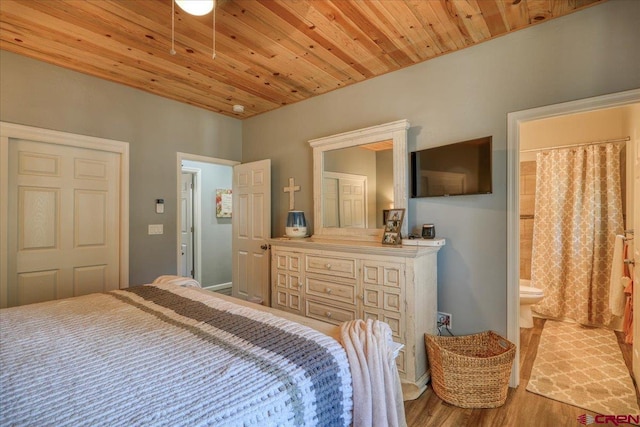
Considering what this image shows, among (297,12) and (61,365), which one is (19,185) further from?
(297,12)

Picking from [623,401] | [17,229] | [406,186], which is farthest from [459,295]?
[17,229]

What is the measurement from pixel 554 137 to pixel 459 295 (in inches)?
101

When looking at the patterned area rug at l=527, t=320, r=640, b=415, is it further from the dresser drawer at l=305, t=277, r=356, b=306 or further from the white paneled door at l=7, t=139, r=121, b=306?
the white paneled door at l=7, t=139, r=121, b=306

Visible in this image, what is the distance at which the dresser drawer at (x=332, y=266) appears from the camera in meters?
2.42

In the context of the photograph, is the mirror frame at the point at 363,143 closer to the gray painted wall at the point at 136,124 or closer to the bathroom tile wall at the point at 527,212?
the gray painted wall at the point at 136,124

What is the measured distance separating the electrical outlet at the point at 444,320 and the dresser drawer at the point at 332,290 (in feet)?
2.31

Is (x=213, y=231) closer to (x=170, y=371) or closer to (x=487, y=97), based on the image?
(x=487, y=97)

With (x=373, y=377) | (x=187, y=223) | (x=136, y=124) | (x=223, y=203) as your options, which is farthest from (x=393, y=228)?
(x=187, y=223)

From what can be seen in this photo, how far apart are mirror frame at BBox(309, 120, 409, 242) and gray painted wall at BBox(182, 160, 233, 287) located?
2.13 meters

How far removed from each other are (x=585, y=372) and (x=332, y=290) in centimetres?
203

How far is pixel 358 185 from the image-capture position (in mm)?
2938

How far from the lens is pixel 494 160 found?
88.5 inches

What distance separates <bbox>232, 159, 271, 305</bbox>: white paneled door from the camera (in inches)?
142

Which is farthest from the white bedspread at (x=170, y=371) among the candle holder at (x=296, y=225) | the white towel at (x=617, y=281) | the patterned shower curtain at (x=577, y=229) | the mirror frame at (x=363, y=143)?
the patterned shower curtain at (x=577, y=229)
